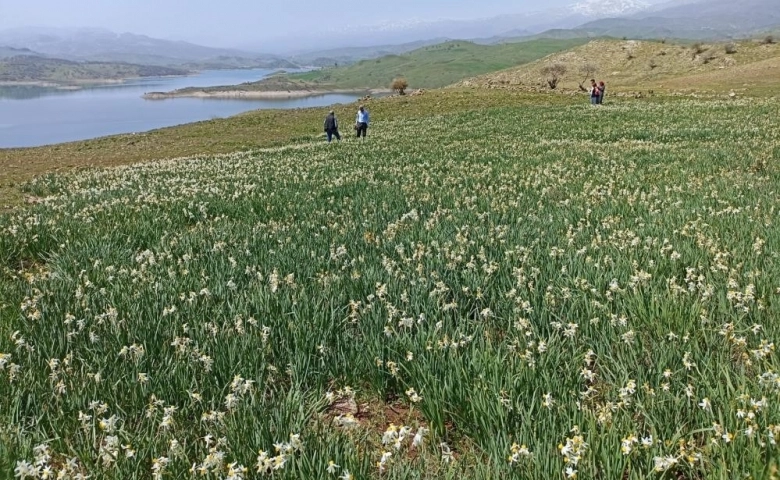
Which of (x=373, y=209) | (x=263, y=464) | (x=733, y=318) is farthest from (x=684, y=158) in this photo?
(x=263, y=464)

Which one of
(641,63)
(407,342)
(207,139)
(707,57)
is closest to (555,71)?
(641,63)

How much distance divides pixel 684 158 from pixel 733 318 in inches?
456

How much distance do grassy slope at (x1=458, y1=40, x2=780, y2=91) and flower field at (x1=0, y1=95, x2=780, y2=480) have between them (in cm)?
5548

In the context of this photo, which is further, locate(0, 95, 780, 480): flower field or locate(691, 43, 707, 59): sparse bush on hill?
locate(691, 43, 707, 59): sparse bush on hill

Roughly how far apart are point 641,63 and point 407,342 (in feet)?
301

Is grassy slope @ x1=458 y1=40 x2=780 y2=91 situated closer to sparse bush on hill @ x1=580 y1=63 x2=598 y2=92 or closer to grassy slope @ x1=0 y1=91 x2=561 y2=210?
sparse bush on hill @ x1=580 y1=63 x2=598 y2=92

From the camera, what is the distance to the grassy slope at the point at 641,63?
70.2 m

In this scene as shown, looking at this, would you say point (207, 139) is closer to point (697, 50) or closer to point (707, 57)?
point (707, 57)

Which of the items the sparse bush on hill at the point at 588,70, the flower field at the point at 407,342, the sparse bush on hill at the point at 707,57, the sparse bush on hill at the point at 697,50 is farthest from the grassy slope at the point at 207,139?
the sparse bush on hill at the point at 697,50

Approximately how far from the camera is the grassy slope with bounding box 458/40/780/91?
70188 mm

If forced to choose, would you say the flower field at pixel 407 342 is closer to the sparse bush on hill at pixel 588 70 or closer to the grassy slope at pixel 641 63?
the grassy slope at pixel 641 63

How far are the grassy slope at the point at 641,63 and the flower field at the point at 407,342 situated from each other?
5548cm

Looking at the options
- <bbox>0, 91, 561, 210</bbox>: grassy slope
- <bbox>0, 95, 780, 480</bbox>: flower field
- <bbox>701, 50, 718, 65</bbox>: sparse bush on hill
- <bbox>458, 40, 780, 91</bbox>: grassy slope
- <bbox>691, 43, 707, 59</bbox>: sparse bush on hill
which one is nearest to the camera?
<bbox>0, 95, 780, 480</bbox>: flower field

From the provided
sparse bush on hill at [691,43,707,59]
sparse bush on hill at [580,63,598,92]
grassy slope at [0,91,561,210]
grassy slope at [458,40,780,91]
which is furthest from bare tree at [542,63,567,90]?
grassy slope at [0,91,561,210]
